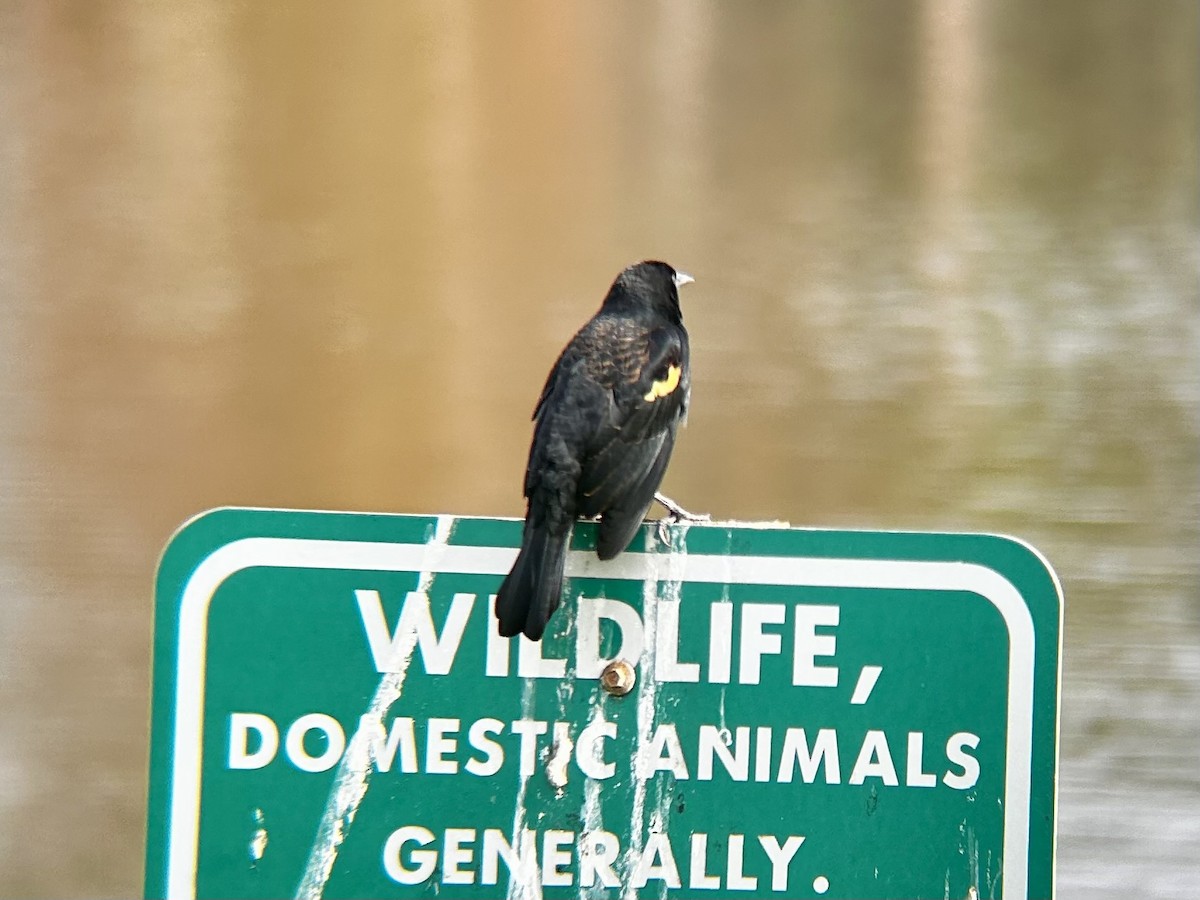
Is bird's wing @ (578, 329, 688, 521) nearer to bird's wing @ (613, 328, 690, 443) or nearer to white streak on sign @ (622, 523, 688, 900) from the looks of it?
bird's wing @ (613, 328, 690, 443)

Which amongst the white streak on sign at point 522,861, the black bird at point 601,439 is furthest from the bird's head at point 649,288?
the white streak on sign at point 522,861

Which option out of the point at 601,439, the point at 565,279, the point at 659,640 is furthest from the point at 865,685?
the point at 565,279

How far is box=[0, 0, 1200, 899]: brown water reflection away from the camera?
312 cm

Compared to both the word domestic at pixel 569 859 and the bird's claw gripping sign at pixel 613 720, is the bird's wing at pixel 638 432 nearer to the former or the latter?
the bird's claw gripping sign at pixel 613 720

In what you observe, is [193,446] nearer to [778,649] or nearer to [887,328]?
[887,328]

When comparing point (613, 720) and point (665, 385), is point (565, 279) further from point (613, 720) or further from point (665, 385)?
point (613, 720)

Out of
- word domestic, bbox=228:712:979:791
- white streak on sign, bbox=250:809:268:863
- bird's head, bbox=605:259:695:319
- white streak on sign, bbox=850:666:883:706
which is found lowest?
white streak on sign, bbox=250:809:268:863

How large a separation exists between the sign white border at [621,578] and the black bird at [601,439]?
7 centimetres

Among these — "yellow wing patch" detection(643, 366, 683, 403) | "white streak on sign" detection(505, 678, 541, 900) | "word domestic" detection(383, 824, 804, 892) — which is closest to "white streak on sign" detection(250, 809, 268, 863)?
"word domestic" detection(383, 824, 804, 892)

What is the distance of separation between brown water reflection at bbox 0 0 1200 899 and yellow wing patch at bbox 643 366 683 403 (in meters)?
0.74

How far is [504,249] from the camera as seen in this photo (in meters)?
3.13

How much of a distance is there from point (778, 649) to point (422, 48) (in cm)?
222

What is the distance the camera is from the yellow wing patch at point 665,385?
2215mm

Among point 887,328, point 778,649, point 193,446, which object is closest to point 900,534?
point 778,649
